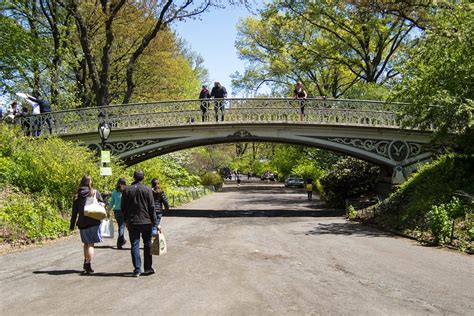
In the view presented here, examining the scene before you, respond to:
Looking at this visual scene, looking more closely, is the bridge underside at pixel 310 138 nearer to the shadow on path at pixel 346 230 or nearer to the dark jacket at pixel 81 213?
the shadow on path at pixel 346 230

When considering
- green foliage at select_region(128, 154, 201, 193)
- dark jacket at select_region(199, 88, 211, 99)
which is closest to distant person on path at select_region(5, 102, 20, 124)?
green foliage at select_region(128, 154, 201, 193)

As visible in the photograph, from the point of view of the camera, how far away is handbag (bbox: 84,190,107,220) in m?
8.48

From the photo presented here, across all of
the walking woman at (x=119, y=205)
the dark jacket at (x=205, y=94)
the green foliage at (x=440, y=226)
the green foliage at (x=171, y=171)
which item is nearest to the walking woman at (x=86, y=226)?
the walking woman at (x=119, y=205)

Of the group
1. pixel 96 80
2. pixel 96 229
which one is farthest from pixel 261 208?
pixel 96 229

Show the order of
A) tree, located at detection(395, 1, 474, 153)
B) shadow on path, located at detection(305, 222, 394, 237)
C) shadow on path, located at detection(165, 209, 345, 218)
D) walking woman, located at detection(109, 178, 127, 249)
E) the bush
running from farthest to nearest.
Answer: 1. the bush
2. shadow on path, located at detection(165, 209, 345, 218)
3. shadow on path, located at detection(305, 222, 394, 237)
4. tree, located at detection(395, 1, 474, 153)
5. walking woman, located at detection(109, 178, 127, 249)

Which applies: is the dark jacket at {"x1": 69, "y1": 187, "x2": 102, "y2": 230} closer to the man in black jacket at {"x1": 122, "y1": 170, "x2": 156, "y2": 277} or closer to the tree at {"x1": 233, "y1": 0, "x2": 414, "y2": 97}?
the man in black jacket at {"x1": 122, "y1": 170, "x2": 156, "y2": 277}

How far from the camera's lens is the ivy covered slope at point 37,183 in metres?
12.7

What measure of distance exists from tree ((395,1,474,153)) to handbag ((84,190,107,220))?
10.0 meters

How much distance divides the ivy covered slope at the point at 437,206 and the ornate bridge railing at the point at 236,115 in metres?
4.39

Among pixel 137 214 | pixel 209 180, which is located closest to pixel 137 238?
pixel 137 214

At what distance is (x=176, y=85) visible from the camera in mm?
37031

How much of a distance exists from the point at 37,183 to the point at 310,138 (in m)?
12.5

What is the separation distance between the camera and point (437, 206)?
14477 millimetres

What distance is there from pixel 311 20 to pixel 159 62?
10.9m
